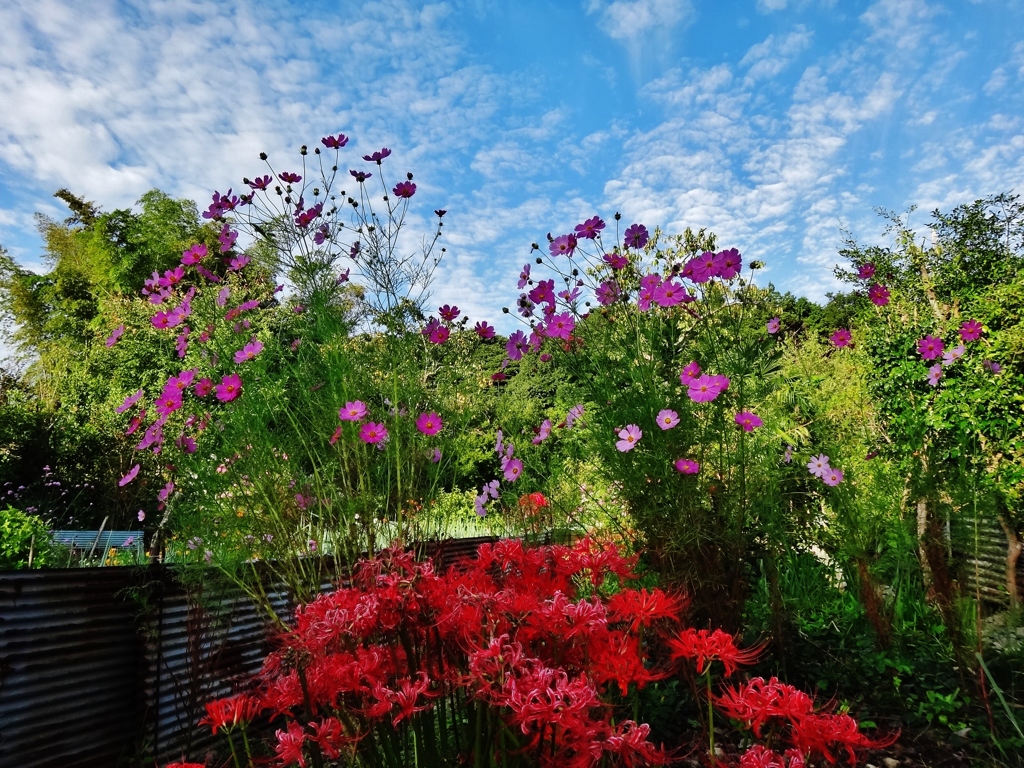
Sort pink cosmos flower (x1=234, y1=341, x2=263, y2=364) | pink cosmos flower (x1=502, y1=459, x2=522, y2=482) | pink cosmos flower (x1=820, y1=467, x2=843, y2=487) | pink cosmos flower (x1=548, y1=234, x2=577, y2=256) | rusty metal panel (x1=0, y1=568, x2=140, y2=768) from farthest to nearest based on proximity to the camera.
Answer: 1. pink cosmos flower (x1=502, y1=459, x2=522, y2=482)
2. pink cosmos flower (x1=820, y1=467, x2=843, y2=487)
3. pink cosmos flower (x1=548, y1=234, x2=577, y2=256)
4. pink cosmos flower (x1=234, y1=341, x2=263, y2=364)
5. rusty metal panel (x1=0, y1=568, x2=140, y2=768)

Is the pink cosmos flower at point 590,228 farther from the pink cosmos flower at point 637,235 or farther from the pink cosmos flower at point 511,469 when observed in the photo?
the pink cosmos flower at point 511,469

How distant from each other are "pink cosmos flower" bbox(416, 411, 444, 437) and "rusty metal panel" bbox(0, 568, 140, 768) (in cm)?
110

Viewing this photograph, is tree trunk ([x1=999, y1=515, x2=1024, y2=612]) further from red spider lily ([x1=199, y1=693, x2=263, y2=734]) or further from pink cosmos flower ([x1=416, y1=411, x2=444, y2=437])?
red spider lily ([x1=199, y1=693, x2=263, y2=734])

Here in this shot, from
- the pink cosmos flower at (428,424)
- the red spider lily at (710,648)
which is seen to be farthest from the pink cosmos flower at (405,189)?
the red spider lily at (710,648)

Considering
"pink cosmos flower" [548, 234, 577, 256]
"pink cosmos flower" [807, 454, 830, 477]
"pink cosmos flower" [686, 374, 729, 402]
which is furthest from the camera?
"pink cosmos flower" [807, 454, 830, 477]

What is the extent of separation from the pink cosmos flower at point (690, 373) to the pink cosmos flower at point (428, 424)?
0.95m

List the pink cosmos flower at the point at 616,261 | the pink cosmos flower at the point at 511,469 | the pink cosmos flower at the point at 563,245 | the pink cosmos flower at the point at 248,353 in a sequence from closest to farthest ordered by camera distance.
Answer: the pink cosmos flower at the point at 248,353 < the pink cosmos flower at the point at 616,261 < the pink cosmos flower at the point at 563,245 < the pink cosmos flower at the point at 511,469

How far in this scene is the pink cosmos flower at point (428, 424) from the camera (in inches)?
94.8

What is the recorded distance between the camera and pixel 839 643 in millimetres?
2678

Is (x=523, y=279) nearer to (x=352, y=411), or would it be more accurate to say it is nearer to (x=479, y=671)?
(x=352, y=411)

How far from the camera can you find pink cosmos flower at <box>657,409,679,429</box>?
228 cm

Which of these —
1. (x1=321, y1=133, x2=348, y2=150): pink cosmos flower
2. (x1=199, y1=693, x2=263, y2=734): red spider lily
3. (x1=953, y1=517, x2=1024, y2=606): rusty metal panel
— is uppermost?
(x1=321, y1=133, x2=348, y2=150): pink cosmos flower

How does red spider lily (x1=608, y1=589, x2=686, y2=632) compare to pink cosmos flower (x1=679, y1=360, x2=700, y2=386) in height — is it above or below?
below

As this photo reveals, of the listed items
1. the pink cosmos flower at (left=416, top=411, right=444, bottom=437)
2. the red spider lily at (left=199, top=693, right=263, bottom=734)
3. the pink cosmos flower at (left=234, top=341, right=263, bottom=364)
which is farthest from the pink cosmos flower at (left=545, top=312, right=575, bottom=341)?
the red spider lily at (left=199, top=693, right=263, bottom=734)
